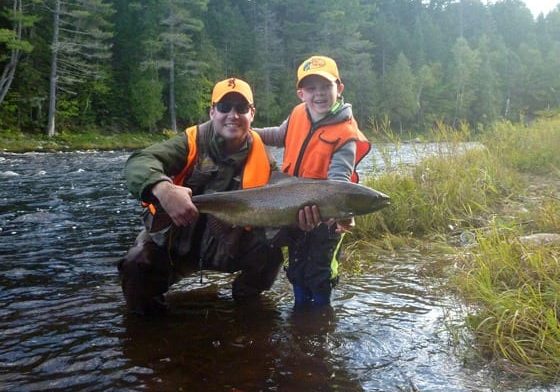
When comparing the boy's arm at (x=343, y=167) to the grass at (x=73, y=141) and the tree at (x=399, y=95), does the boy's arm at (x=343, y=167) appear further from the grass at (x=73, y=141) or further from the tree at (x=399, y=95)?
the tree at (x=399, y=95)

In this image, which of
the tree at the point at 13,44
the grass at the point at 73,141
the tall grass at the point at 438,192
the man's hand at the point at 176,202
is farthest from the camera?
the tree at the point at 13,44

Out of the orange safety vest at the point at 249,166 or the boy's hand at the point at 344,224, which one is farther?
the orange safety vest at the point at 249,166

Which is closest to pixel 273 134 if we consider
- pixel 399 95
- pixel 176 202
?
pixel 176 202

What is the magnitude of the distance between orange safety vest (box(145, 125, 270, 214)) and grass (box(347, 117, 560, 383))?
1626 mm

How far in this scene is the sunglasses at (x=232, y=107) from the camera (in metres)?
3.78

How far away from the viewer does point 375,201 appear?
340 centimetres

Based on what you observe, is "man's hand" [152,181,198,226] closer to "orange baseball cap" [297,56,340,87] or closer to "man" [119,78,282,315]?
"man" [119,78,282,315]

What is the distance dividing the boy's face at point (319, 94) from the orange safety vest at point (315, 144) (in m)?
0.10

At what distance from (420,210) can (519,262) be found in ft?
8.99

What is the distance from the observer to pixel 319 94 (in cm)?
396

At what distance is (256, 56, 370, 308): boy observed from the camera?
382 centimetres

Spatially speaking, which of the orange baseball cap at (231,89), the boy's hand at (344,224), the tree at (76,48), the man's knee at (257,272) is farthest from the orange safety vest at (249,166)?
the tree at (76,48)

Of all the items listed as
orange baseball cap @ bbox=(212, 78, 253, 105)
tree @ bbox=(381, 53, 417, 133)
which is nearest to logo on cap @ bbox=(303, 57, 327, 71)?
orange baseball cap @ bbox=(212, 78, 253, 105)

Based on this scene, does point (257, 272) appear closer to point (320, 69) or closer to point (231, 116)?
point (231, 116)
